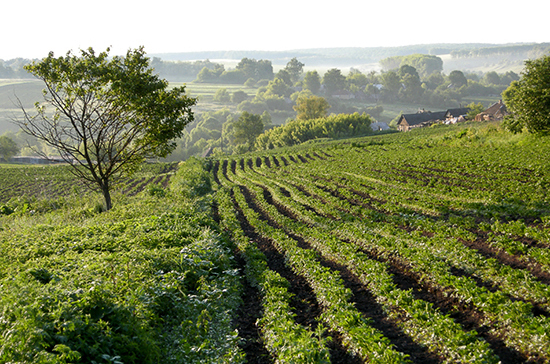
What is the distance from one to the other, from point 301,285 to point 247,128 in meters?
97.7

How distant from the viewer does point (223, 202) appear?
84.6 feet

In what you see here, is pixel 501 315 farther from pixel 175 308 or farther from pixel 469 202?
pixel 469 202

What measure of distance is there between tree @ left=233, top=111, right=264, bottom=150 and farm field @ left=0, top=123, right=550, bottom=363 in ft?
287

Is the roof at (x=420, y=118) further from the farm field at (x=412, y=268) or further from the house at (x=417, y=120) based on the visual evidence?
the farm field at (x=412, y=268)

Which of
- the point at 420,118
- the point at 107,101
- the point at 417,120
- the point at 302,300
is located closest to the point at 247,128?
the point at 417,120

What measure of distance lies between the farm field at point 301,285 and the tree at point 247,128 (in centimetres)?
8757

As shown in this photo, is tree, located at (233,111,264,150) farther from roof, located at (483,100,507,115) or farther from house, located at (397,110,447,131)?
roof, located at (483,100,507,115)

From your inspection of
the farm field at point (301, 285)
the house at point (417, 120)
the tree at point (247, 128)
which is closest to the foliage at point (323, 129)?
the tree at point (247, 128)

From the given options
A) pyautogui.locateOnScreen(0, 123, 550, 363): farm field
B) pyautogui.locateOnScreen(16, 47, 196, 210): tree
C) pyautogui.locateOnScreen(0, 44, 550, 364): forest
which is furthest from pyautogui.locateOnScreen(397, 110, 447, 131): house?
pyautogui.locateOnScreen(16, 47, 196, 210): tree

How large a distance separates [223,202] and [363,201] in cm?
1036

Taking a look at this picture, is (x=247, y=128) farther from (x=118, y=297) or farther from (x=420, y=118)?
(x=118, y=297)

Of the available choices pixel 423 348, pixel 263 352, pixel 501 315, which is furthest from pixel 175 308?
pixel 501 315

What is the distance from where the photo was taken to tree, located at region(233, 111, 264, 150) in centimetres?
10619

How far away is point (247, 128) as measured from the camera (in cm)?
10644
